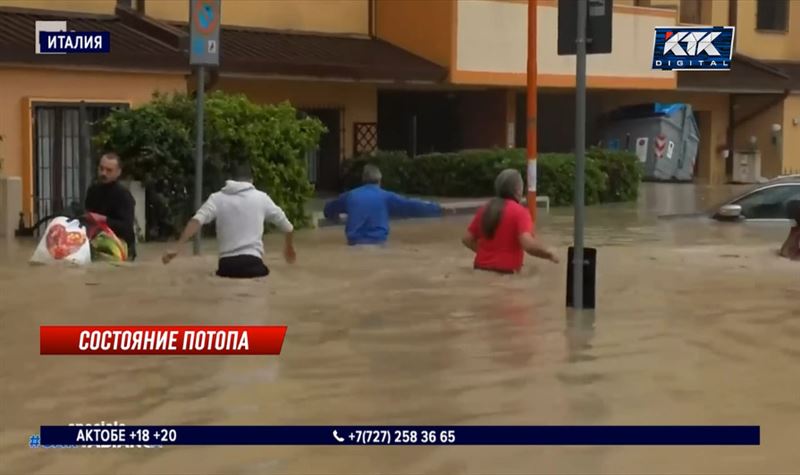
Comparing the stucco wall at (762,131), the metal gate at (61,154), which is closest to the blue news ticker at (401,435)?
the metal gate at (61,154)

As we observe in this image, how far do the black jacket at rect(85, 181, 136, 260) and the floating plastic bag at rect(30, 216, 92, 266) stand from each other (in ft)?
1.48

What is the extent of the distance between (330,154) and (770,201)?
11.5 meters

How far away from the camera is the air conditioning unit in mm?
36781

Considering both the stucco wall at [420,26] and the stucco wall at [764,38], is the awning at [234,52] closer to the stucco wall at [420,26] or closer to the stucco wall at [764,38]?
the stucco wall at [420,26]

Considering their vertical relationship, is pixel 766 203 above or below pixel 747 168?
below

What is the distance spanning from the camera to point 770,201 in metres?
20.1

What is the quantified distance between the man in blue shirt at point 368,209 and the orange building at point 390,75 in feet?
17.2

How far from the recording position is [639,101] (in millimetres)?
36031

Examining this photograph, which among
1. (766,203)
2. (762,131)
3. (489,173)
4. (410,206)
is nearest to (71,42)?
(410,206)

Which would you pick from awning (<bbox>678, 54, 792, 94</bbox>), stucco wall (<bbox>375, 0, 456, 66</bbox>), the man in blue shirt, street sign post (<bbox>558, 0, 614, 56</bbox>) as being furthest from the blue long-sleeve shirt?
awning (<bbox>678, 54, 792, 94</bbox>)

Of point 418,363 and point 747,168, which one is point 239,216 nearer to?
point 418,363

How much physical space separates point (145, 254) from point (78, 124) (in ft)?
16.7

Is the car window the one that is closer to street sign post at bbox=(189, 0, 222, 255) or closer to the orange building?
the orange building

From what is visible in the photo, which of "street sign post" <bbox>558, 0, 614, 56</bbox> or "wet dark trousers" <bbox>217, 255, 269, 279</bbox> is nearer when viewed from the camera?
"street sign post" <bbox>558, 0, 614, 56</bbox>
